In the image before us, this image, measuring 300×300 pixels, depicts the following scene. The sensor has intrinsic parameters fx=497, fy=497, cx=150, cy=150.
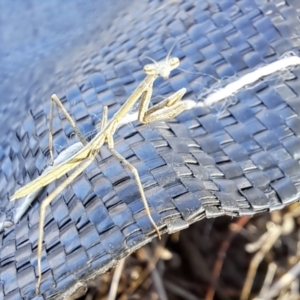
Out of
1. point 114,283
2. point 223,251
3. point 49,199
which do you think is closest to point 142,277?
point 114,283

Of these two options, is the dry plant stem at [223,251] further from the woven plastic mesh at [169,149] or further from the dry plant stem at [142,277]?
the woven plastic mesh at [169,149]

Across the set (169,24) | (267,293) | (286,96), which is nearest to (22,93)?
(169,24)

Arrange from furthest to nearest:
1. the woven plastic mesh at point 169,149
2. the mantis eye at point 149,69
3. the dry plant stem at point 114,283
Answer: the dry plant stem at point 114,283
the mantis eye at point 149,69
the woven plastic mesh at point 169,149

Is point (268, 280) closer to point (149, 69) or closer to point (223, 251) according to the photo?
point (223, 251)

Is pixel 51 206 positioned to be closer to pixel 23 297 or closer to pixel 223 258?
pixel 23 297

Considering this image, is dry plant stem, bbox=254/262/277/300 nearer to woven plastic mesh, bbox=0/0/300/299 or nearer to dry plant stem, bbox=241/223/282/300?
dry plant stem, bbox=241/223/282/300

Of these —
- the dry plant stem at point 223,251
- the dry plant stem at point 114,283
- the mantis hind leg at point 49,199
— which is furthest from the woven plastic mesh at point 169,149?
the dry plant stem at point 223,251

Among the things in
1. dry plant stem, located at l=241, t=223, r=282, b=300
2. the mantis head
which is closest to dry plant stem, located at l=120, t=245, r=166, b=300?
dry plant stem, located at l=241, t=223, r=282, b=300
